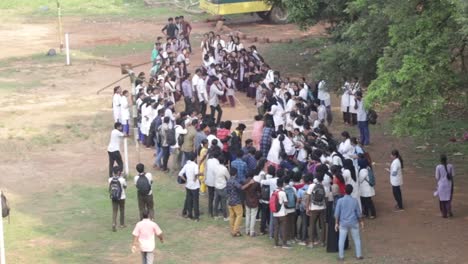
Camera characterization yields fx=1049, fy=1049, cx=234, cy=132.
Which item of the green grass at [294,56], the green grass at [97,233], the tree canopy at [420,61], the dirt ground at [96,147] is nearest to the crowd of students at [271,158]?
the green grass at [97,233]

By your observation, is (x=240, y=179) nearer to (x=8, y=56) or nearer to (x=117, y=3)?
(x=8, y=56)

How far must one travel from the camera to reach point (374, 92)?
17422 millimetres

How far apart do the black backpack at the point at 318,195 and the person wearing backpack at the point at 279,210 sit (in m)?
0.46

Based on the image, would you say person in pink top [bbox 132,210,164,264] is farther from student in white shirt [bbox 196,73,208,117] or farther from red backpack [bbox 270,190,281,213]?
student in white shirt [bbox 196,73,208,117]

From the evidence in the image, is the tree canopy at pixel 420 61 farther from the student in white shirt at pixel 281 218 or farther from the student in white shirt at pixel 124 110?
the student in white shirt at pixel 124 110

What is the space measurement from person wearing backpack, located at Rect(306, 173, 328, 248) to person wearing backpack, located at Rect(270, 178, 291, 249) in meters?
0.43

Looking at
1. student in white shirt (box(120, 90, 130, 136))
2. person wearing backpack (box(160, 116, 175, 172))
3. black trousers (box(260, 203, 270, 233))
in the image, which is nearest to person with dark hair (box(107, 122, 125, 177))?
person wearing backpack (box(160, 116, 175, 172))

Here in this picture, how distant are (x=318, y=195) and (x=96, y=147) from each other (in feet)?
31.1

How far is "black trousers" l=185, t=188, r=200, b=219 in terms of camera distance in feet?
64.2

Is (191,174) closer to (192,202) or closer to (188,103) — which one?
(192,202)

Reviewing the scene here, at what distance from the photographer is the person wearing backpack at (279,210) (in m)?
17.9

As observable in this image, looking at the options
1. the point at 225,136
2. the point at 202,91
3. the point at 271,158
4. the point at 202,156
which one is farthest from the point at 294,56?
the point at 202,156

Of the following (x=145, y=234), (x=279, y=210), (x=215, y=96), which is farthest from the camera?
(x=215, y=96)

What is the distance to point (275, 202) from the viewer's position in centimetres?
1791
